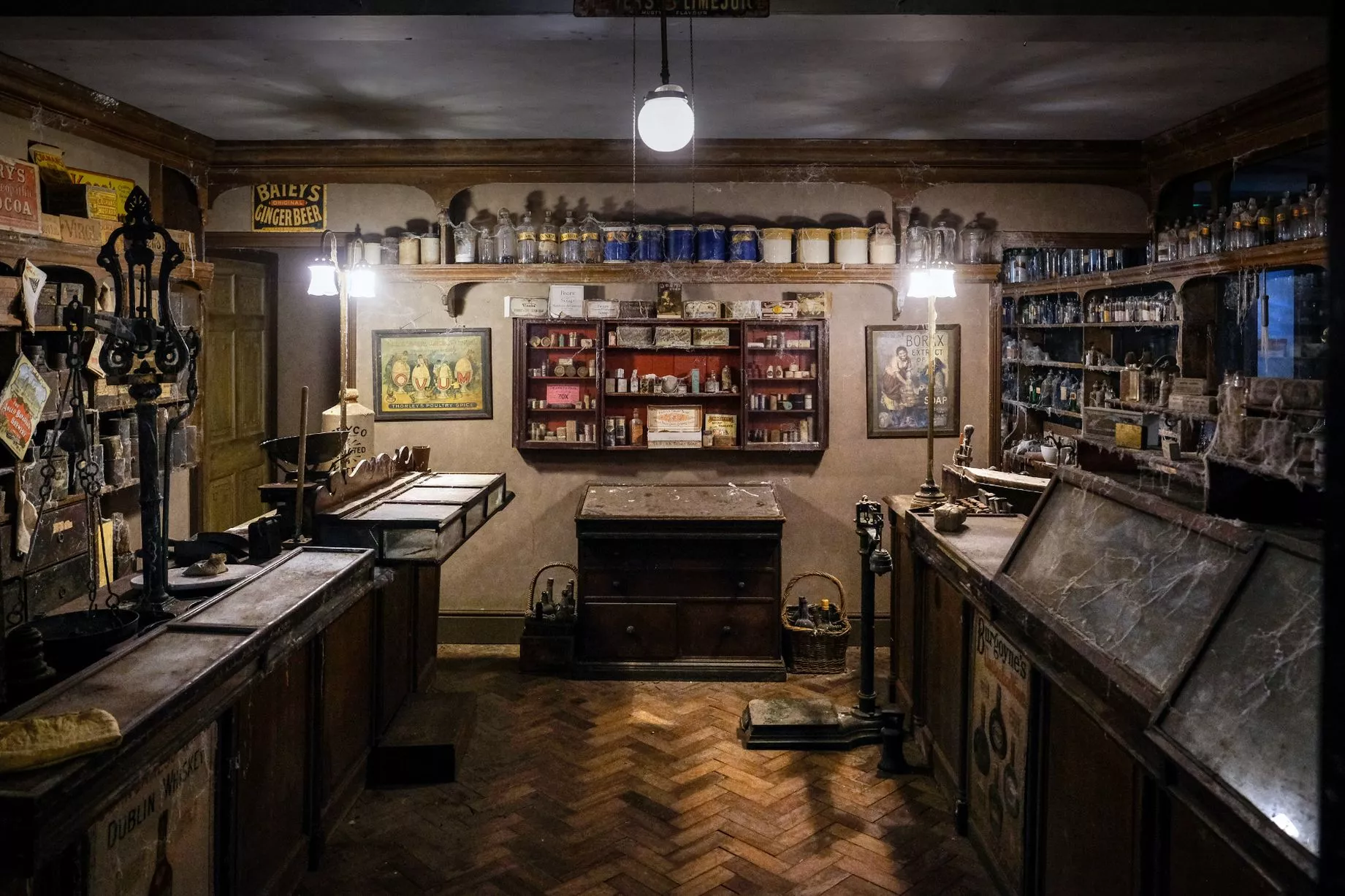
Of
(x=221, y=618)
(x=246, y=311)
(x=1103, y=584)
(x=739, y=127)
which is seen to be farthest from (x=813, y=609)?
(x=246, y=311)

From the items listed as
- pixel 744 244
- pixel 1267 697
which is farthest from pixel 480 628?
pixel 1267 697

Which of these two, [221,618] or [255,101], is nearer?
[221,618]

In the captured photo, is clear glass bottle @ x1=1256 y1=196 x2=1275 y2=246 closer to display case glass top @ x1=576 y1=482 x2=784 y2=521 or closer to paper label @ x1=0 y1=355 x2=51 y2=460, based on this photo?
display case glass top @ x1=576 y1=482 x2=784 y2=521

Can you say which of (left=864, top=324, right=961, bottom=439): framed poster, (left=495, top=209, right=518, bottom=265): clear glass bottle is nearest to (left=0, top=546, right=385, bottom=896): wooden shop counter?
(left=495, top=209, right=518, bottom=265): clear glass bottle

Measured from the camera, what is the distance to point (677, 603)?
18.6 ft

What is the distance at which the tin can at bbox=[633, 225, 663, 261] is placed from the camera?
613cm

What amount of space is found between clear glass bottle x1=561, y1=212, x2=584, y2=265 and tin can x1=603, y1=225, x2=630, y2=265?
6.7 inches

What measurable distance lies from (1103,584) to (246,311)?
6.27m

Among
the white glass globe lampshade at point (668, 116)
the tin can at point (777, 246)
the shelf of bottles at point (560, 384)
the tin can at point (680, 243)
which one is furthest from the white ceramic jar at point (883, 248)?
the white glass globe lampshade at point (668, 116)

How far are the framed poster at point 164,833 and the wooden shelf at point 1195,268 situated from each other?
4.60 meters

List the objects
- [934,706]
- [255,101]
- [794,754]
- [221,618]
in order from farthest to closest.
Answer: [255,101] < [794,754] < [934,706] < [221,618]

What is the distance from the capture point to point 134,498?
212 inches

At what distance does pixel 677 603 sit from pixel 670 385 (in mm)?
1408

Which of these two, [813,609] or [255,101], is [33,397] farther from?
[813,609]
